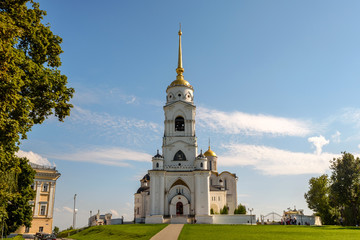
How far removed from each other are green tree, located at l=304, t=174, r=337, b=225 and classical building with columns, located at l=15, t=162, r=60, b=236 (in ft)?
134

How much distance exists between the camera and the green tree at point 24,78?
13453 millimetres

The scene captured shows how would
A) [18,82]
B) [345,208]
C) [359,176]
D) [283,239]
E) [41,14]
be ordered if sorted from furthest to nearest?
[345,208] < [359,176] < [283,239] < [41,14] < [18,82]

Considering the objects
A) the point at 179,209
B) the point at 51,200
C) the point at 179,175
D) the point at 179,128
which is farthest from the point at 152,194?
the point at 51,200

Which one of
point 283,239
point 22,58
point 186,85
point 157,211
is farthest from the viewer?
point 186,85

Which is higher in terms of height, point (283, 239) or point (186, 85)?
point (186, 85)

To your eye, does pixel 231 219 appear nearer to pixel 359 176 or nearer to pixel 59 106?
pixel 359 176

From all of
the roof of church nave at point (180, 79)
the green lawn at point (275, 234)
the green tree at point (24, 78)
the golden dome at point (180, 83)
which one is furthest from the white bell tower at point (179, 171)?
the green tree at point (24, 78)

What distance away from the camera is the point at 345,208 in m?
48.5

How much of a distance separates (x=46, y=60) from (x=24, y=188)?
942 inches

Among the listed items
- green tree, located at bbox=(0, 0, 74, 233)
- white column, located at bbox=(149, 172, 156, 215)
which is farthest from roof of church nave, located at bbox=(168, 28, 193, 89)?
green tree, located at bbox=(0, 0, 74, 233)

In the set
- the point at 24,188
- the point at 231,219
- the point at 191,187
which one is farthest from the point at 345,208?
the point at 24,188

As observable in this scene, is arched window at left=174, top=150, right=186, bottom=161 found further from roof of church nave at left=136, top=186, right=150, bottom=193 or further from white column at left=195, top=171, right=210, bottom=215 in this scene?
roof of church nave at left=136, top=186, right=150, bottom=193

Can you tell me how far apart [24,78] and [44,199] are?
36694 millimetres

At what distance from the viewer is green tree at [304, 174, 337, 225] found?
5102 cm
